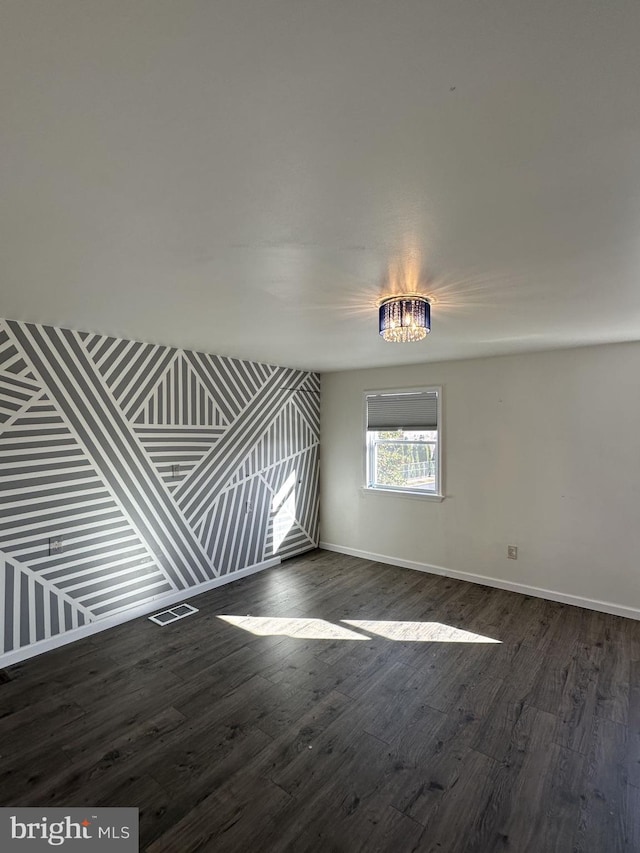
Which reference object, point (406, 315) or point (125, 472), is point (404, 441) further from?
point (125, 472)

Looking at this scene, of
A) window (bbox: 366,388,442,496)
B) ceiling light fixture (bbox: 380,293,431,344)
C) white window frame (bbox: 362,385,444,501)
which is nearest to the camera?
ceiling light fixture (bbox: 380,293,431,344)

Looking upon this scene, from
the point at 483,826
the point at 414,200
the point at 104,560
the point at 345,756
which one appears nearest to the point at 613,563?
the point at 483,826

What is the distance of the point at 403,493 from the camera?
15.6 ft

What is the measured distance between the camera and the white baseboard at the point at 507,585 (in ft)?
11.7

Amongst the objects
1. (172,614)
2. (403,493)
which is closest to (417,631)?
(403,493)

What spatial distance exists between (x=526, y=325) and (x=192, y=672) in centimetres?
335

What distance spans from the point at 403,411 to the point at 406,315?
266cm

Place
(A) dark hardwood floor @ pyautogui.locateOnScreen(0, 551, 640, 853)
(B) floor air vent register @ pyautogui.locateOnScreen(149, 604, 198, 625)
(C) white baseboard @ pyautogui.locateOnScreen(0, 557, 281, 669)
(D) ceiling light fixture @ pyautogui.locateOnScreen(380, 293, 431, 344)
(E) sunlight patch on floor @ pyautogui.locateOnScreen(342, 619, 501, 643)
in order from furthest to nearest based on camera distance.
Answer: (B) floor air vent register @ pyautogui.locateOnScreen(149, 604, 198, 625), (E) sunlight patch on floor @ pyautogui.locateOnScreen(342, 619, 501, 643), (C) white baseboard @ pyautogui.locateOnScreen(0, 557, 281, 669), (D) ceiling light fixture @ pyautogui.locateOnScreen(380, 293, 431, 344), (A) dark hardwood floor @ pyautogui.locateOnScreen(0, 551, 640, 853)

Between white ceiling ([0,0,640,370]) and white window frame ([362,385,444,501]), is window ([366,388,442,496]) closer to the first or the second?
white window frame ([362,385,444,501])

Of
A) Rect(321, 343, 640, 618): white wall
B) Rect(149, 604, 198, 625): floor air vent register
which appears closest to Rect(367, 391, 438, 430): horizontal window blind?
Rect(321, 343, 640, 618): white wall

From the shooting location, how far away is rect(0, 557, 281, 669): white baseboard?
2.85 metres

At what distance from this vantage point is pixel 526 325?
9.52 ft

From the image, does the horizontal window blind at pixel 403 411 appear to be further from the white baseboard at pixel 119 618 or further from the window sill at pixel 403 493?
the white baseboard at pixel 119 618

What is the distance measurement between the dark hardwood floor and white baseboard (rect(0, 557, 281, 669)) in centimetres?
8
